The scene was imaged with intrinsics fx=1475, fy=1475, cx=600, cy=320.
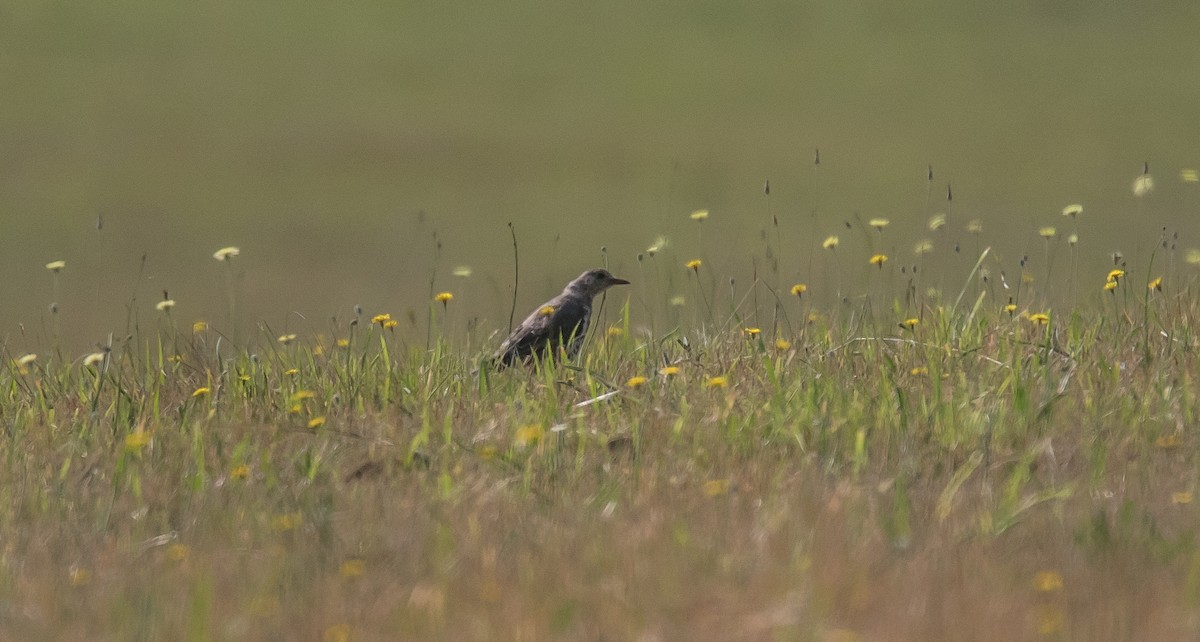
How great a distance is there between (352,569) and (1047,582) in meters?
1.73

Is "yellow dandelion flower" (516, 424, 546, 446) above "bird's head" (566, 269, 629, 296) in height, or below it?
above

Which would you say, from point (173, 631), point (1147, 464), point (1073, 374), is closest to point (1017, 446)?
point (1147, 464)

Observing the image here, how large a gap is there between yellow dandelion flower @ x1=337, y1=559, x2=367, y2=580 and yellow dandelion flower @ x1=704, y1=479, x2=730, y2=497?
1.02 meters

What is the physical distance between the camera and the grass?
3535 mm

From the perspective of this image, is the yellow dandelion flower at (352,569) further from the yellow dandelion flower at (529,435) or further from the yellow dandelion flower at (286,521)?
the yellow dandelion flower at (529,435)

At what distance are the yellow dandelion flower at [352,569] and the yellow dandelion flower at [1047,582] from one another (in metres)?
1.69

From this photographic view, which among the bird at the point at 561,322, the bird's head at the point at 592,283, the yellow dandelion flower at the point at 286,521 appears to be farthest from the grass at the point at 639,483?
the bird's head at the point at 592,283

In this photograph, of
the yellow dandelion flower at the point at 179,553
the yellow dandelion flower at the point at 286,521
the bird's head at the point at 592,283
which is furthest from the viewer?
the bird's head at the point at 592,283

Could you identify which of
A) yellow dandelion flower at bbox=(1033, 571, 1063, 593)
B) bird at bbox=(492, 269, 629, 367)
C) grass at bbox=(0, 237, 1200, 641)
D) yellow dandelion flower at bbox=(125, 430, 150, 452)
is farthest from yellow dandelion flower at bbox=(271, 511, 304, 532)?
bird at bbox=(492, 269, 629, 367)

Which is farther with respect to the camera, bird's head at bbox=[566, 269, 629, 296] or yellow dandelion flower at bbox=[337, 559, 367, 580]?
bird's head at bbox=[566, 269, 629, 296]

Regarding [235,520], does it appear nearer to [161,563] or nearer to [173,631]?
[161,563]

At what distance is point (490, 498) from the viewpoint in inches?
169

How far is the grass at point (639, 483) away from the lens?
3535mm

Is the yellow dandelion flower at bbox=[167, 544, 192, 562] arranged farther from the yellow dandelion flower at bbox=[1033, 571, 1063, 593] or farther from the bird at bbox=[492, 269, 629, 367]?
the bird at bbox=[492, 269, 629, 367]
